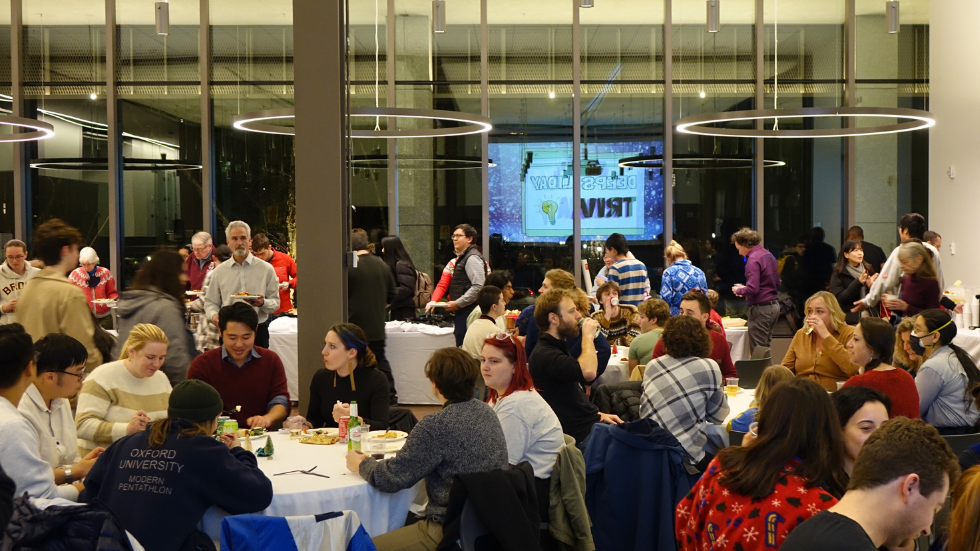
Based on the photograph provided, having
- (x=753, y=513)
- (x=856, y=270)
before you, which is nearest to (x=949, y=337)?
(x=753, y=513)

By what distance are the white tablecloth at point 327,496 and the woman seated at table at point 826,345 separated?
2974 millimetres

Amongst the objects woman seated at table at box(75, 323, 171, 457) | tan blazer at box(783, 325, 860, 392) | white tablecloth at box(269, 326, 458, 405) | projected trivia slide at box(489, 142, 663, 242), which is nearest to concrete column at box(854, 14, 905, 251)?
projected trivia slide at box(489, 142, 663, 242)

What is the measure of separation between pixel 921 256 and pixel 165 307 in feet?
18.0

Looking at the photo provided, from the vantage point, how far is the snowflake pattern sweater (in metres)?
2.63

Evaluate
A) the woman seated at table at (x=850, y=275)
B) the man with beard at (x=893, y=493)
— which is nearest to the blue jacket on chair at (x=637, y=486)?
the man with beard at (x=893, y=493)

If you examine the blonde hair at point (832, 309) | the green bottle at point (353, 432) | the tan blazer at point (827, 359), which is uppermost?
the blonde hair at point (832, 309)

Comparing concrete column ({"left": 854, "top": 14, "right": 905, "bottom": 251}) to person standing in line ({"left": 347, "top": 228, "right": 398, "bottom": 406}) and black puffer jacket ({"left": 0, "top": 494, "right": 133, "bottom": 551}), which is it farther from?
black puffer jacket ({"left": 0, "top": 494, "right": 133, "bottom": 551})

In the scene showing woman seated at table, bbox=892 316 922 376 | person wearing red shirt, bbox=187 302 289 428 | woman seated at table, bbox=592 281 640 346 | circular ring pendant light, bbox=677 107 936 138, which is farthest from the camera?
circular ring pendant light, bbox=677 107 936 138

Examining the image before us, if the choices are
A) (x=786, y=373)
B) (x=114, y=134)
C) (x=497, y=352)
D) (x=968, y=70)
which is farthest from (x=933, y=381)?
(x=114, y=134)

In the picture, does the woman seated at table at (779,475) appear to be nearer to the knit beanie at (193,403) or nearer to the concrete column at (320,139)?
the knit beanie at (193,403)

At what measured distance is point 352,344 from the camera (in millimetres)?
4617

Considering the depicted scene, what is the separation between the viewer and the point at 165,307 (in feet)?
16.0

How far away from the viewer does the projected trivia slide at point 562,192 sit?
12406mm

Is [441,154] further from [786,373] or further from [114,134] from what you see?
[786,373]
